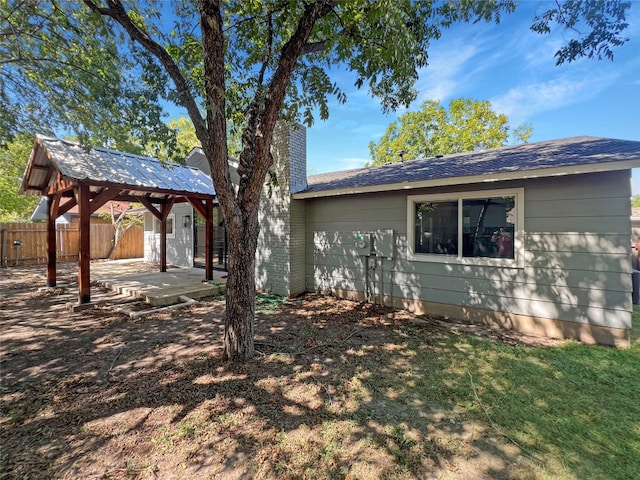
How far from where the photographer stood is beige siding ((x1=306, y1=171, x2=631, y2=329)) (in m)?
3.95

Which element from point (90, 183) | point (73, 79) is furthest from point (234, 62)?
point (90, 183)

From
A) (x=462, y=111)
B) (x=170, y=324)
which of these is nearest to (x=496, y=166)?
(x=170, y=324)

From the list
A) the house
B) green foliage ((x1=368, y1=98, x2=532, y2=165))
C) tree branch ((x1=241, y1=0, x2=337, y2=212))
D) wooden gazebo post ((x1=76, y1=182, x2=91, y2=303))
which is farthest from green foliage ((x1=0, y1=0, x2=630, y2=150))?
green foliage ((x1=368, y1=98, x2=532, y2=165))

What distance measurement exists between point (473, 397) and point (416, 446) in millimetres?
1037

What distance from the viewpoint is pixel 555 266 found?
433 cm

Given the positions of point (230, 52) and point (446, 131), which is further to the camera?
point (446, 131)

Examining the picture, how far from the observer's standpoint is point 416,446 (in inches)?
85.4

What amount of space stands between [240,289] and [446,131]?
22.8m

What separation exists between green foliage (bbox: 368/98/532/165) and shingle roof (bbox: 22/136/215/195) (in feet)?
61.1

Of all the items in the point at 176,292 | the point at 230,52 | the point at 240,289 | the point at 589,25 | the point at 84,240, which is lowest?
the point at 176,292

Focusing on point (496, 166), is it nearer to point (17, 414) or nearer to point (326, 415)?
point (326, 415)

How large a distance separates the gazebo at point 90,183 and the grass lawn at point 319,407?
2.64 metres

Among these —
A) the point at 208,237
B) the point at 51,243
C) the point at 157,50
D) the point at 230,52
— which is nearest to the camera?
A: the point at 157,50

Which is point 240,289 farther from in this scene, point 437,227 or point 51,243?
point 51,243
